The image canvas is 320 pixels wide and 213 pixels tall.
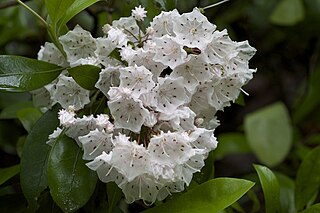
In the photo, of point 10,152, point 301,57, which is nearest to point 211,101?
point 10,152

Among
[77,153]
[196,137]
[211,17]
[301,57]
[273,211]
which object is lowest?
[301,57]

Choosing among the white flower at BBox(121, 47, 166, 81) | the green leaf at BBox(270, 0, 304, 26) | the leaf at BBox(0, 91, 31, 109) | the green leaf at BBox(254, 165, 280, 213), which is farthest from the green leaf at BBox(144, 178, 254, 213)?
the green leaf at BBox(270, 0, 304, 26)

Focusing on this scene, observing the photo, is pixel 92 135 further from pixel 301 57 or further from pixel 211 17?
pixel 301 57

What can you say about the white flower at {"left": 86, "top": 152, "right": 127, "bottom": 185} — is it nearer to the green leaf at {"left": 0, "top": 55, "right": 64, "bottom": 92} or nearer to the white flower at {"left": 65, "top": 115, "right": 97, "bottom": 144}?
the white flower at {"left": 65, "top": 115, "right": 97, "bottom": 144}

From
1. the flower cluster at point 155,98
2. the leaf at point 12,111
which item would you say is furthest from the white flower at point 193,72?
the leaf at point 12,111

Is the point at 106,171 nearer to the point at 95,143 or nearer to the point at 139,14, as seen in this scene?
the point at 95,143
